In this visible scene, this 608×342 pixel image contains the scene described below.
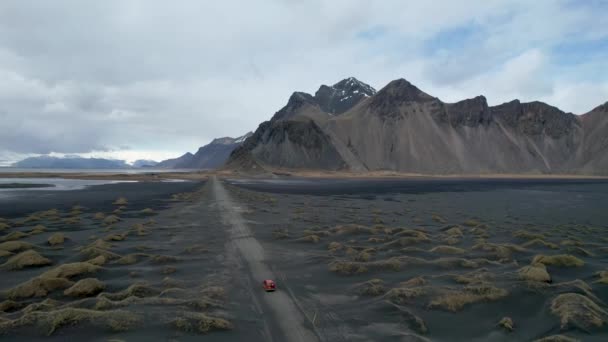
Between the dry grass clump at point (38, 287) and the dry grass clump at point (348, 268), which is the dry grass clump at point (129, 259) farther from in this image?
the dry grass clump at point (348, 268)

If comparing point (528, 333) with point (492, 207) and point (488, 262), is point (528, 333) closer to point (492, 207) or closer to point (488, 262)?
point (488, 262)

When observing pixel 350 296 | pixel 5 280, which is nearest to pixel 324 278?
pixel 350 296

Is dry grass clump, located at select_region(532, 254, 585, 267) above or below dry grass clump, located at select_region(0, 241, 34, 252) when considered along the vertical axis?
below

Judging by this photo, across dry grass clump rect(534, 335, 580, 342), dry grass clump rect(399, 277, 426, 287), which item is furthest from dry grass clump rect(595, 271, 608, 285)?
dry grass clump rect(399, 277, 426, 287)

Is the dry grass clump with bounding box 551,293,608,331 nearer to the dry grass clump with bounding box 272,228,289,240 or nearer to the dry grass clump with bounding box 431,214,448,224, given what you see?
the dry grass clump with bounding box 272,228,289,240

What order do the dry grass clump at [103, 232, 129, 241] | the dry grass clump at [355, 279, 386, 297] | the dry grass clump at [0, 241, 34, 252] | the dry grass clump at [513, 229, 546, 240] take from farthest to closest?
1. the dry grass clump at [513, 229, 546, 240]
2. the dry grass clump at [103, 232, 129, 241]
3. the dry grass clump at [0, 241, 34, 252]
4. the dry grass clump at [355, 279, 386, 297]

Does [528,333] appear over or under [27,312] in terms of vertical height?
under
